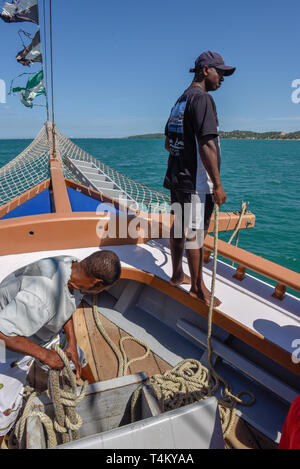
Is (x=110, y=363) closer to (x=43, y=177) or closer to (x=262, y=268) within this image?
(x=262, y=268)

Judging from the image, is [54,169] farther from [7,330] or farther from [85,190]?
[7,330]

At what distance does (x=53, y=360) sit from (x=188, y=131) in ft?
4.49

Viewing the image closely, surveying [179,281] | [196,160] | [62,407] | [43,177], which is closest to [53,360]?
[62,407]

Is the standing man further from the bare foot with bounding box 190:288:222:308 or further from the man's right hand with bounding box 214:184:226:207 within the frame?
the bare foot with bounding box 190:288:222:308

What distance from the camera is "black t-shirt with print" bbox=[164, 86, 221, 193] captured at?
5.27 ft

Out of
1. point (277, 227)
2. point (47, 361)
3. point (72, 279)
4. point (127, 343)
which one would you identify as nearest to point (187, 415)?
point (47, 361)

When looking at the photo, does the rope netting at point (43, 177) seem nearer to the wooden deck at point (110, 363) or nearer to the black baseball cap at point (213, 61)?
the wooden deck at point (110, 363)

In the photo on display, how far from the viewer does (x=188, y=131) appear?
1.74m

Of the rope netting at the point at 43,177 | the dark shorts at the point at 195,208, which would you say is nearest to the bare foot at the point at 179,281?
the dark shorts at the point at 195,208

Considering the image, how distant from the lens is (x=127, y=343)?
2373 mm

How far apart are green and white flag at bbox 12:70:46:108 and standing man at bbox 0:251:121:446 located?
641cm

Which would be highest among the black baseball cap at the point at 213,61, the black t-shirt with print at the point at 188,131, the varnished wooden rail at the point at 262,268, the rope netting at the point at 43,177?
the black baseball cap at the point at 213,61

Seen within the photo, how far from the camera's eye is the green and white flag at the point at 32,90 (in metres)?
6.50

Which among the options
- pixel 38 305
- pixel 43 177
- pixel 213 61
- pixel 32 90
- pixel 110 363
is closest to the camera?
pixel 38 305
